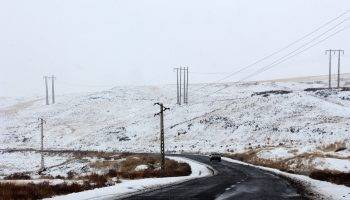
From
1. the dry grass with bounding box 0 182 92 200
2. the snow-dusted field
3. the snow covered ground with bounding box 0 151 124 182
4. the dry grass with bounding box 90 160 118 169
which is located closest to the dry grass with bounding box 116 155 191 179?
the dry grass with bounding box 90 160 118 169

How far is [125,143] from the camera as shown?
4016 inches

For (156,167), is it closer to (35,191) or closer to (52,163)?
(52,163)

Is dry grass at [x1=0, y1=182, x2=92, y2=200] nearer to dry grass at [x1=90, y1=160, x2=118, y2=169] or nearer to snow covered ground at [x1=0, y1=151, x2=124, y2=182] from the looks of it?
snow covered ground at [x1=0, y1=151, x2=124, y2=182]

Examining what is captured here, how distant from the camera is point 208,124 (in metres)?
102

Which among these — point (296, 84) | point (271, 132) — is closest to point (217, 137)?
point (271, 132)

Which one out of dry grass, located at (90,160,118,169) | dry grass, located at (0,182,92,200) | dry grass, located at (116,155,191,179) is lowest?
dry grass, located at (90,160,118,169)

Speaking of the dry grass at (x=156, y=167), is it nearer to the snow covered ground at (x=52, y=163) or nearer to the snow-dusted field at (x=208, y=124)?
the snow covered ground at (x=52, y=163)

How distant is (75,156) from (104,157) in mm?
7759

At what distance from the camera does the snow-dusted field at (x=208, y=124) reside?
258ft

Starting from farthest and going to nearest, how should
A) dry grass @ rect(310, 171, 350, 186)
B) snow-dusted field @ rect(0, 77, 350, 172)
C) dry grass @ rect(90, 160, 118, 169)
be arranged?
1. snow-dusted field @ rect(0, 77, 350, 172)
2. dry grass @ rect(90, 160, 118, 169)
3. dry grass @ rect(310, 171, 350, 186)

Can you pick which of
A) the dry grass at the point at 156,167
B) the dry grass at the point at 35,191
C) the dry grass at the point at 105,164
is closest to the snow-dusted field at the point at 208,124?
the dry grass at the point at 156,167

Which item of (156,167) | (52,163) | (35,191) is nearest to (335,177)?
(35,191)

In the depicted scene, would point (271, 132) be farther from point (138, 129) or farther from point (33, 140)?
point (33, 140)

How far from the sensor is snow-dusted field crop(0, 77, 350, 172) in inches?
3091
